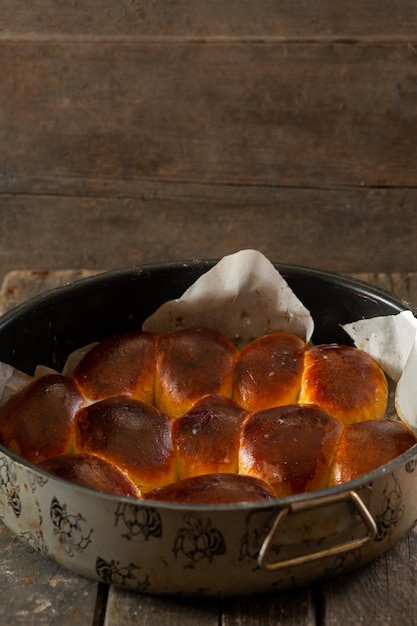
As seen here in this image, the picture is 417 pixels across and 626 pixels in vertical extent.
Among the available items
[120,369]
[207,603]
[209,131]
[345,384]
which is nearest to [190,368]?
[120,369]

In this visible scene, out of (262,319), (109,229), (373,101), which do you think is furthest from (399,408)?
(109,229)

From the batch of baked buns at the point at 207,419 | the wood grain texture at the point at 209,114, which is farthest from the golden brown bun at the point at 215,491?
the wood grain texture at the point at 209,114

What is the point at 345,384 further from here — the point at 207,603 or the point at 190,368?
the point at 207,603

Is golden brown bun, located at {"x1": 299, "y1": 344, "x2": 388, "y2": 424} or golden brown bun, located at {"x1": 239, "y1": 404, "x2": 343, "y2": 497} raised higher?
golden brown bun, located at {"x1": 239, "y1": 404, "x2": 343, "y2": 497}

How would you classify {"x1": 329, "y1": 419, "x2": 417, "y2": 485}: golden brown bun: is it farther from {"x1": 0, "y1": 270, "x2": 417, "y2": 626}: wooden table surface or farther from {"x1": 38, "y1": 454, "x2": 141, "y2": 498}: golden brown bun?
{"x1": 38, "y1": 454, "x2": 141, "y2": 498}: golden brown bun

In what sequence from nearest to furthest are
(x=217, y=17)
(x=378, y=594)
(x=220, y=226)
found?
(x=378, y=594) → (x=217, y=17) → (x=220, y=226)

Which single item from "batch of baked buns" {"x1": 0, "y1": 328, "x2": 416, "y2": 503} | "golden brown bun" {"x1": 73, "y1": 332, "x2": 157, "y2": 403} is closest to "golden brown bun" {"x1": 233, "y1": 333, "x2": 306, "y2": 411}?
"batch of baked buns" {"x1": 0, "y1": 328, "x2": 416, "y2": 503}

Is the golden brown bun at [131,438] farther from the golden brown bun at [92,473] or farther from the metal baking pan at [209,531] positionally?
the metal baking pan at [209,531]
